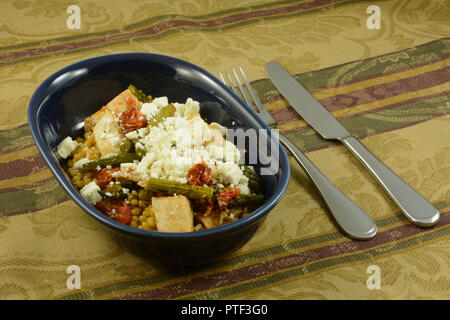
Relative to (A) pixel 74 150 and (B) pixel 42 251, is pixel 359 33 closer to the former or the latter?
(A) pixel 74 150

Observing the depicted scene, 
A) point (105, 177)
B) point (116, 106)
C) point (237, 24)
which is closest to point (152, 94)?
point (116, 106)

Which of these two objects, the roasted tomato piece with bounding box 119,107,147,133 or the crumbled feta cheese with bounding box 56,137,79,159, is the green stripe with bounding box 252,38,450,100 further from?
the crumbled feta cheese with bounding box 56,137,79,159

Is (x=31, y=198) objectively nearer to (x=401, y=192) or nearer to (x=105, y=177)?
(x=105, y=177)

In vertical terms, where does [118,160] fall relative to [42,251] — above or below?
above

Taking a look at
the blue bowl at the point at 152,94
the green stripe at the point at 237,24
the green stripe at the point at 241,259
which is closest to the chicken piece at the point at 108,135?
the blue bowl at the point at 152,94

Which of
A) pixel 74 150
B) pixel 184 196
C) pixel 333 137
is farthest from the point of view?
pixel 333 137

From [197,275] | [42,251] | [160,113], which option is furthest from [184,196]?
[42,251]
